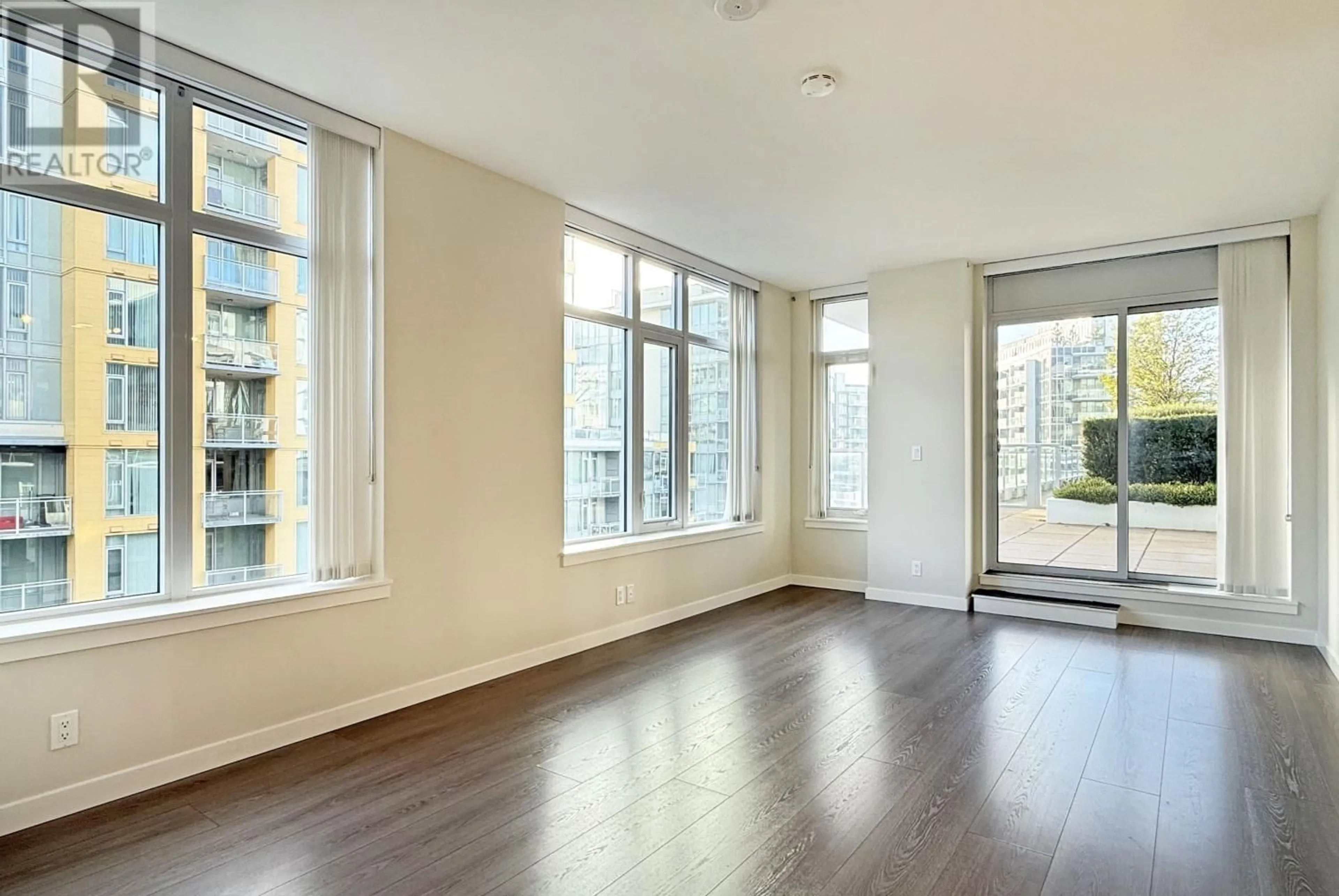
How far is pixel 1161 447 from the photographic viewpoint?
5.18 m

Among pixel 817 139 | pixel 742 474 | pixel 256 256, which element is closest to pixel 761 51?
pixel 817 139

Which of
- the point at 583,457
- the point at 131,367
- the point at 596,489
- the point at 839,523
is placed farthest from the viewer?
the point at 839,523

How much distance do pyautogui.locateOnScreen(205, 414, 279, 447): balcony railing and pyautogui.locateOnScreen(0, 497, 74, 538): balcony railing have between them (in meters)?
0.51

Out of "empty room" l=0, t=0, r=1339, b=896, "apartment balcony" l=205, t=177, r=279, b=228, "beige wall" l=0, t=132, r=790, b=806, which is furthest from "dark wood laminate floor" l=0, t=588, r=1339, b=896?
"apartment balcony" l=205, t=177, r=279, b=228

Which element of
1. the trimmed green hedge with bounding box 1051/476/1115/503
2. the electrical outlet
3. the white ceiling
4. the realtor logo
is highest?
the white ceiling

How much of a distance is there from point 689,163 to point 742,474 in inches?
118

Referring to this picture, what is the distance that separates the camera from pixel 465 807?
7.93 ft

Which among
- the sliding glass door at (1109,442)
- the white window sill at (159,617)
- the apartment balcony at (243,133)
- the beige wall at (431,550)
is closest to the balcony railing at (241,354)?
the beige wall at (431,550)

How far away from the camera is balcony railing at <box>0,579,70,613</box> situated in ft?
7.81

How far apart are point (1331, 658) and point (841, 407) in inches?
145

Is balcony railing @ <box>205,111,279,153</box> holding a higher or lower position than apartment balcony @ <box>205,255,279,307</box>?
higher

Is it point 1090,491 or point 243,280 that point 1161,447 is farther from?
point 243,280

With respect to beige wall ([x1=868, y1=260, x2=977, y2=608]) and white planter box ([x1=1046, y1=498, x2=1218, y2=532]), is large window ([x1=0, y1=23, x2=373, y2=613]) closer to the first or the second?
beige wall ([x1=868, y1=260, x2=977, y2=608])

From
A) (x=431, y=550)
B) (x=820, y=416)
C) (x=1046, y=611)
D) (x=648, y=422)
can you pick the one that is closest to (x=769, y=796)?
(x=431, y=550)
